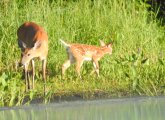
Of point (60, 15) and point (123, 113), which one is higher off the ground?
point (60, 15)

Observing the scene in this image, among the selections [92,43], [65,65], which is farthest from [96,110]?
[92,43]

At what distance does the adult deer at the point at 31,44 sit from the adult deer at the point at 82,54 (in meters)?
0.38

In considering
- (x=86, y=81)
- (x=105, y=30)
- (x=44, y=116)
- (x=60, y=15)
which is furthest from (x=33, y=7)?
(x=44, y=116)

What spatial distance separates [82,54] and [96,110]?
225cm

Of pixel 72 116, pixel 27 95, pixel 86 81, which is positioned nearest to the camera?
pixel 72 116

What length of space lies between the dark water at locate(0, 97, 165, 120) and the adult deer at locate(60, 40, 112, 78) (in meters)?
1.22

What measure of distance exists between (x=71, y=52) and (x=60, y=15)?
5.38 ft

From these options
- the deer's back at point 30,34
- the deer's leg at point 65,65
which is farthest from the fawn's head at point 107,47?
the deer's back at point 30,34

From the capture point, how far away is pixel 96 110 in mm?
9992

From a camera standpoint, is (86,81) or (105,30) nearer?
(86,81)

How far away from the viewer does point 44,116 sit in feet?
31.2

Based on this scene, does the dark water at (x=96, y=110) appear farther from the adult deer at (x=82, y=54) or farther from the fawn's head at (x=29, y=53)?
the adult deer at (x=82, y=54)

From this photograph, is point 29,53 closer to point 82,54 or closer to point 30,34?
point 30,34

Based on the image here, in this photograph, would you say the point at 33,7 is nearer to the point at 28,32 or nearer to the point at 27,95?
the point at 28,32
